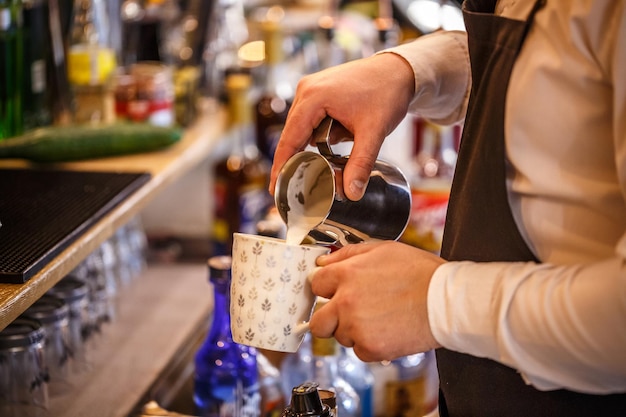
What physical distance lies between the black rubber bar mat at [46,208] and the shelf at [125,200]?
1cm

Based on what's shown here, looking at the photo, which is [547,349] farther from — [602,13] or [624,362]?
[602,13]

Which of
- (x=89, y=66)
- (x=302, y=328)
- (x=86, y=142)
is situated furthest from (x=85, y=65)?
(x=302, y=328)

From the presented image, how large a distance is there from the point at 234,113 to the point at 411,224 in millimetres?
622

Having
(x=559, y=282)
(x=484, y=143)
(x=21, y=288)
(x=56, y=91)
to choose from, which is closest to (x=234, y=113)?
(x=56, y=91)

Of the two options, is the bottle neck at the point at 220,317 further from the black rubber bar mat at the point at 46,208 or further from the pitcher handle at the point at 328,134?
the pitcher handle at the point at 328,134

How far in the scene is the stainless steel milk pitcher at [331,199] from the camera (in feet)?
3.32

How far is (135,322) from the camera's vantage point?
1864mm

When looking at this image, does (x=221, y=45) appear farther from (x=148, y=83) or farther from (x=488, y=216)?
(x=488, y=216)

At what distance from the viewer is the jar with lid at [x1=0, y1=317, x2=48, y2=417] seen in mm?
1264

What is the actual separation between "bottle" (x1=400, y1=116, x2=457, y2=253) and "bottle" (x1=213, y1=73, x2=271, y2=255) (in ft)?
1.32

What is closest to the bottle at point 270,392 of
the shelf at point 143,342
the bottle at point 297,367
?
the bottle at point 297,367

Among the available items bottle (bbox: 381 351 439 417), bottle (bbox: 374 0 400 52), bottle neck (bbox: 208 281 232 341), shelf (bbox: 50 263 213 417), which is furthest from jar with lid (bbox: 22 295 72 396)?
bottle (bbox: 374 0 400 52)

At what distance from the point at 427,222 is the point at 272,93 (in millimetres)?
748

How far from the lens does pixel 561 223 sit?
2.97ft
